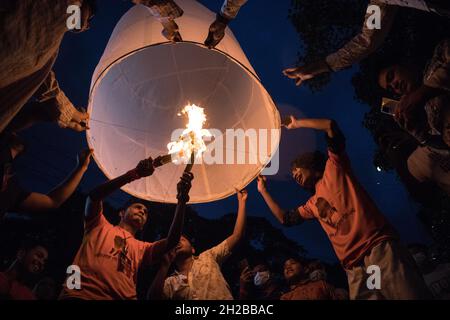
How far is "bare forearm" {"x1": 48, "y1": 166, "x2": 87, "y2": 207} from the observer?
4.47m

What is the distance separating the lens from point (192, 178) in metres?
4.52

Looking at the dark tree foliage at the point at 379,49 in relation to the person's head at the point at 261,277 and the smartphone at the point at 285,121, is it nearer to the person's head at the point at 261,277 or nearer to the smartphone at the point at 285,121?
the person's head at the point at 261,277

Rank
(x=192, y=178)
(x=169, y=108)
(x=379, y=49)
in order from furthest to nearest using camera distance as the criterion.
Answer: (x=379, y=49)
(x=169, y=108)
(x=192, y=178)

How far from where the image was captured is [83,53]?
21500 millimetres

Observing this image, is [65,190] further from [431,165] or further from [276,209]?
[431,165]

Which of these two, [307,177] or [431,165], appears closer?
[431,165]

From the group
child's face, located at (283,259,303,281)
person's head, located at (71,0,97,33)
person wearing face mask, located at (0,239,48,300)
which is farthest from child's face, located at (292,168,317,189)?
person wearing face mask, located at (0,239,48,300)

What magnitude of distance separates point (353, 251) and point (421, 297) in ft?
2.50

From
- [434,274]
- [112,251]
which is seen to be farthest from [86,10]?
[434,274]

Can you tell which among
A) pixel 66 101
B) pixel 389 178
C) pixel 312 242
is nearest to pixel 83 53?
pixel 66 101

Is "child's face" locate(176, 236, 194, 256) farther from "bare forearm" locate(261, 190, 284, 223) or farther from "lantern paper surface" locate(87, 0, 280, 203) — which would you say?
"bare forearm" locate(261, 190, 284, 223)

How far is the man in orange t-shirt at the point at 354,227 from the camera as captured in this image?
3484mm

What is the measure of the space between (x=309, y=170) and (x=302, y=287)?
5.58 feet

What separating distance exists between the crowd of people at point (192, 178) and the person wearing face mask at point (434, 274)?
1830 millimetres
